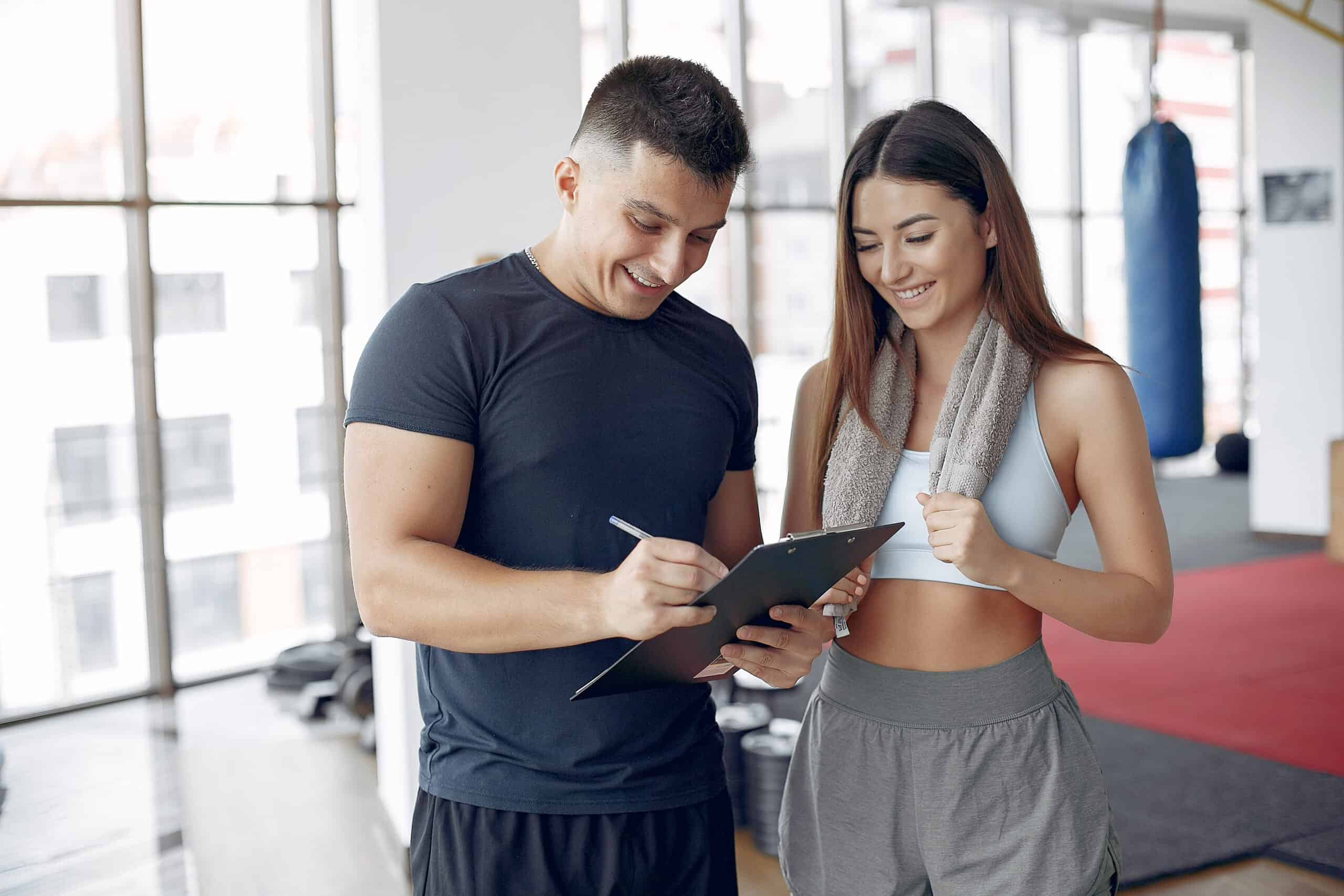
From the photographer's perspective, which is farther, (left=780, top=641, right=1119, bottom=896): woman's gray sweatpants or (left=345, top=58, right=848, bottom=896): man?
(left=780, top=641, right=1119, bottom=896): woman's gray sweatpants

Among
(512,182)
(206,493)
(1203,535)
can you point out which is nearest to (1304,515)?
(1203,535)

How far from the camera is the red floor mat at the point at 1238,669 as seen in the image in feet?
13.8

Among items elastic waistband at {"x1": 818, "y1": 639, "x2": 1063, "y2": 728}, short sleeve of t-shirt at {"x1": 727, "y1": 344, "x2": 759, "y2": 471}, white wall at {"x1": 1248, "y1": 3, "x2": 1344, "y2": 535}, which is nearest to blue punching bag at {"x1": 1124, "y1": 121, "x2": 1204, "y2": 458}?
elastic waistband at {"x1": 818, "y1": 639, "x2": 1063, "y2": 728}

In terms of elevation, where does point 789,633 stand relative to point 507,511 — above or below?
below

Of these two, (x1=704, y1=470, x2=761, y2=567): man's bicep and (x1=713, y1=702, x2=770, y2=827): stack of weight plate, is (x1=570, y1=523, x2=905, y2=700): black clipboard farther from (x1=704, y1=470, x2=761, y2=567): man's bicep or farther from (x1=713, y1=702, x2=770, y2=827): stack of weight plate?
(x1=713, y1=702, x2=770, y2=827): stack of weight plate

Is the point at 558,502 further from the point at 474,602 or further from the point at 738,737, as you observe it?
the point at 738,737

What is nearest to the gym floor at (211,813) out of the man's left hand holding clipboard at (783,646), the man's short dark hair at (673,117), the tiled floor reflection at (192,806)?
the tiled floor reflection at (192,806)

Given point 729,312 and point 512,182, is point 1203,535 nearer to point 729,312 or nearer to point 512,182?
point 729,312

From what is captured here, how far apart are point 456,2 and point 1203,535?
631 centimetres

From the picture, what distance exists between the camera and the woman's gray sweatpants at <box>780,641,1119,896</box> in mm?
1527

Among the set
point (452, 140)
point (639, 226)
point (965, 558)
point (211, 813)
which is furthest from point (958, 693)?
point (211, 813)

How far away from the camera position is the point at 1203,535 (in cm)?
776

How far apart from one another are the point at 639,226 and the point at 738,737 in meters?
2.27

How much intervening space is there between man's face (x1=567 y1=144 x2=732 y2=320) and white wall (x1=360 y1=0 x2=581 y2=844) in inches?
79.5
